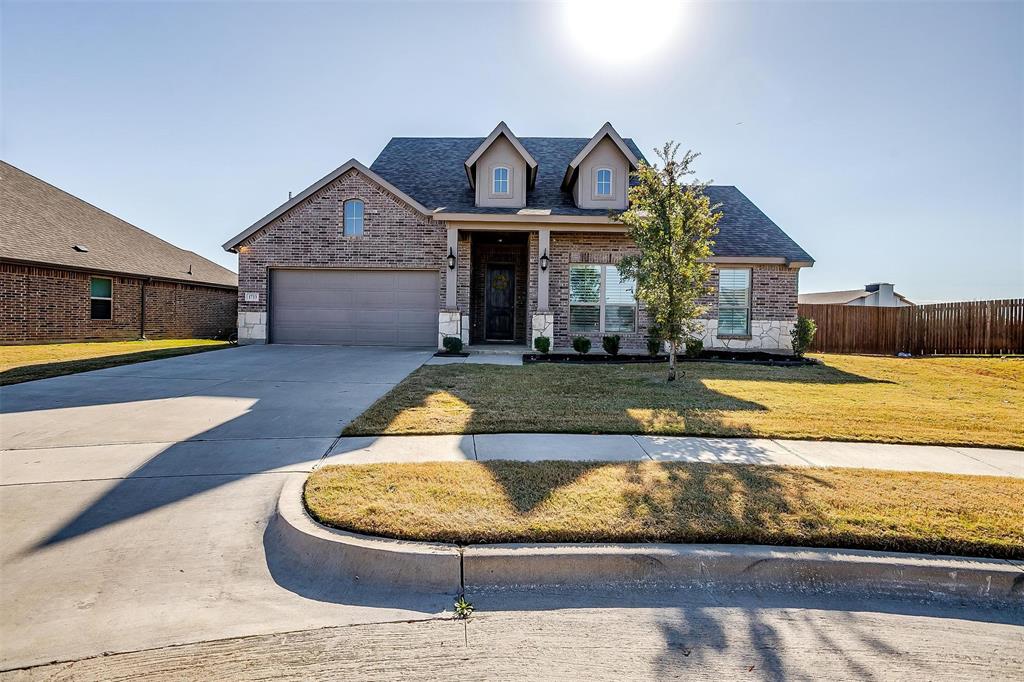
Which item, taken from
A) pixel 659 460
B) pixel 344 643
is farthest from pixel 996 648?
pixel 344 643

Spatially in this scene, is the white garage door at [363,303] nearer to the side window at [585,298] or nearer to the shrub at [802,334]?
the side window at [585,298]

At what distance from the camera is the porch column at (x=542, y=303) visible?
514 inches

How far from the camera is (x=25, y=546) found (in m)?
3.04

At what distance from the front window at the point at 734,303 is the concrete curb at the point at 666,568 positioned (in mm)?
11687

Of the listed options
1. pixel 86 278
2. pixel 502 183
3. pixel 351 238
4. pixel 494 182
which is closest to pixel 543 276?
pixel 502 183

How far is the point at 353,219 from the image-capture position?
14.2 m

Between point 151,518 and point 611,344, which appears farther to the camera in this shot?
point 611,344

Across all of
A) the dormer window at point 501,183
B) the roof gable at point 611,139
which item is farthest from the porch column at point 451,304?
the roof gable at point 611,139

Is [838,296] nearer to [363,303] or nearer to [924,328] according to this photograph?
[924,328]

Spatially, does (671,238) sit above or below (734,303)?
above

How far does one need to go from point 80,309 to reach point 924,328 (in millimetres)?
28663

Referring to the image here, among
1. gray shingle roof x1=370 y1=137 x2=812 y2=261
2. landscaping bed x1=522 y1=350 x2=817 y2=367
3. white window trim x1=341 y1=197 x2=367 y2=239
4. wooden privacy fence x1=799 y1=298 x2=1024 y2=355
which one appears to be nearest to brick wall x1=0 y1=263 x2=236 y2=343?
white window trim x1=341 y1=197 x2=367 y2=239

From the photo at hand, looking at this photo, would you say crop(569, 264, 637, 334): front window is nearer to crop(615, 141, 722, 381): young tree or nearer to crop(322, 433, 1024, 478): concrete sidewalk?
crop(615, 141, 722, 381): young tree

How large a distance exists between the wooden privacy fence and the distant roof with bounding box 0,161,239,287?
24.5 meters
